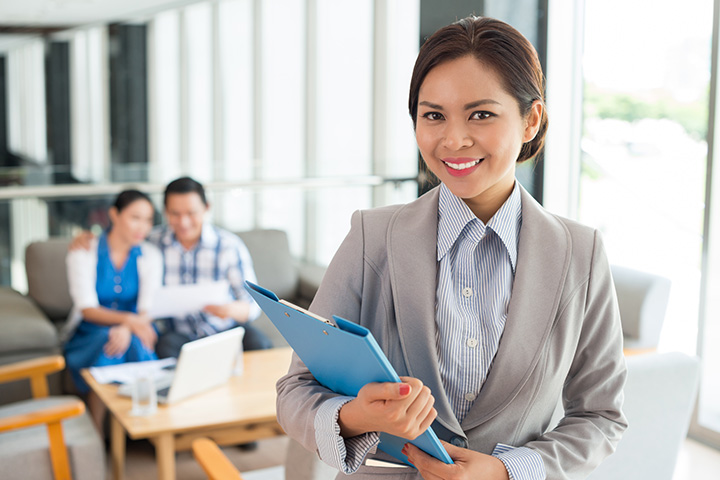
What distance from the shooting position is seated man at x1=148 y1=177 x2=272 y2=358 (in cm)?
349

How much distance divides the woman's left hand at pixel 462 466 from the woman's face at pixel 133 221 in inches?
103

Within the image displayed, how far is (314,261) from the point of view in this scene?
5918 mm

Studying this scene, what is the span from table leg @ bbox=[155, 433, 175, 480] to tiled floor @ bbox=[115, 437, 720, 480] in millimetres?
537

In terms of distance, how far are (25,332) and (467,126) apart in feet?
10.3

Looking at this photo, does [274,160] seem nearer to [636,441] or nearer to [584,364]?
[636,441]

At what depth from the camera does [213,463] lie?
191cm

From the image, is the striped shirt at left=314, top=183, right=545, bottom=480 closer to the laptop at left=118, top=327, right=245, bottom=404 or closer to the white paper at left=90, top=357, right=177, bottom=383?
the laptop at left=118, top=327, right=245, bottom=404

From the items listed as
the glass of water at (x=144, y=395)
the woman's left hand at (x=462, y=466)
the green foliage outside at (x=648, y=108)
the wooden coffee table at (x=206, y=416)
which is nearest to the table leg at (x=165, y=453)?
the wooden coffee table at (x=206, y=416)

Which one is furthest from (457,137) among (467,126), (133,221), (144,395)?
(133,221)

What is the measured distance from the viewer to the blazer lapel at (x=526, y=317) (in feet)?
3.34

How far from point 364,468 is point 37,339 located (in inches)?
114

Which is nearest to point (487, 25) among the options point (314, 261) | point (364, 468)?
point (364, 468)

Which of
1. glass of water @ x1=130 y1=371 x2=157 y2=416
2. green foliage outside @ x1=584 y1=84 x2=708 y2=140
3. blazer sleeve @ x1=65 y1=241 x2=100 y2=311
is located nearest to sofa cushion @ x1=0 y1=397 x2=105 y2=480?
glass of water @ x1=130 y1=371 x2=157 y2=416

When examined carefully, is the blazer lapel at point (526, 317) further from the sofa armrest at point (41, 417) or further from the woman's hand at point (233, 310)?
the woman's hand at point (233, 310)
